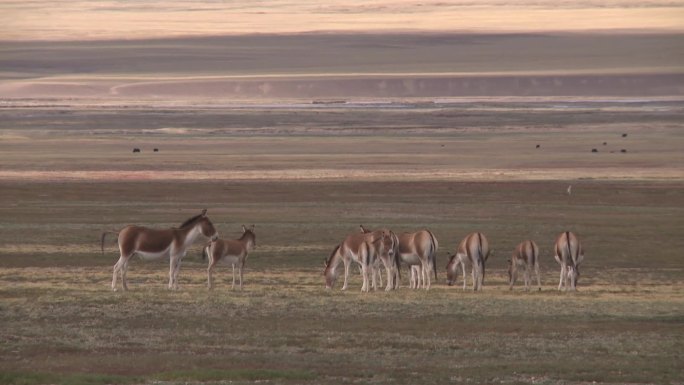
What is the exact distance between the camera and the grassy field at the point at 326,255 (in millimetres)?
16656

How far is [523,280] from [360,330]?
816cm

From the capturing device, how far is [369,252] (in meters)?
23.7

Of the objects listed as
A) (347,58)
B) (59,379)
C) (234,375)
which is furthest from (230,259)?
(347,58)

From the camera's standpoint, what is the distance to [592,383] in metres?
15.3

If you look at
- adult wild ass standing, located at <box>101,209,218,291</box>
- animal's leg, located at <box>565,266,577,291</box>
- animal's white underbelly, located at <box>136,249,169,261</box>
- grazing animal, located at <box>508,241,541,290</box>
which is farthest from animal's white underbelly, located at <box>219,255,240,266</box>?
animal's leg, located at <box>565,266,577,291</box>

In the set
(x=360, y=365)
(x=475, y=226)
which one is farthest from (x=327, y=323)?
(x=475, y=226)

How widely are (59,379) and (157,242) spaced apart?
24.5ft

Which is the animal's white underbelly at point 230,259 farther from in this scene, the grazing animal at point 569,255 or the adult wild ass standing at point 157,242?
the grazing animal at point 569,255

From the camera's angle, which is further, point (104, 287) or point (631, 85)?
point (631, 85)

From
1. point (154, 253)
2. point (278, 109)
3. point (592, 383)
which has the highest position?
A: point (278, 109)

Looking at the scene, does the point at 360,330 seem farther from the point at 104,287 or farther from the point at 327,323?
the point at 104,287

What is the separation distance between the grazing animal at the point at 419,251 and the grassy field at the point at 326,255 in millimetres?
761

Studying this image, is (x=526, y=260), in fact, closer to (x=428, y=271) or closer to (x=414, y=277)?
(x=428, y=271)

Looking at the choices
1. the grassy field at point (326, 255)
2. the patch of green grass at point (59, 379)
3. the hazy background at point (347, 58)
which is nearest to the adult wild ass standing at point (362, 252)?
the grassy field at point (326, 255)
